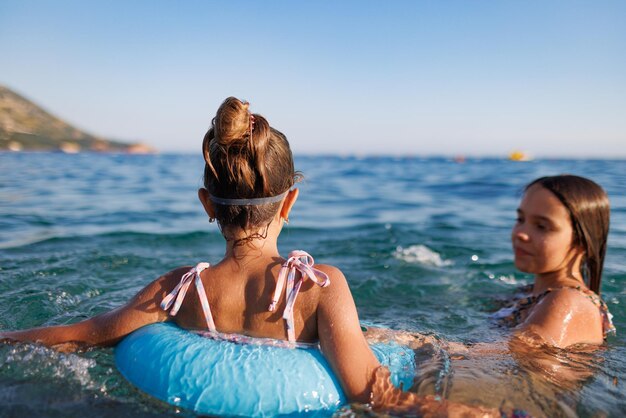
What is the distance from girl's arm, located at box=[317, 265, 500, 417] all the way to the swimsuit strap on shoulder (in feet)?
1.77

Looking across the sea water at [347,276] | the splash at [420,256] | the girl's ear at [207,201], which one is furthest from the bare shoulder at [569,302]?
the splash at [420,256]

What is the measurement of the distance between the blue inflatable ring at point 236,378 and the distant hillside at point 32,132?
44.8 m

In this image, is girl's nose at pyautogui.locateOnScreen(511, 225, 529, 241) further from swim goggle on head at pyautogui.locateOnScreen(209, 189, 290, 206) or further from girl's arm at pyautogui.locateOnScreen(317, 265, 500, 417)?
swim goggle on head at pyautogui.locateOnScreen(209, 189, 290, 206)

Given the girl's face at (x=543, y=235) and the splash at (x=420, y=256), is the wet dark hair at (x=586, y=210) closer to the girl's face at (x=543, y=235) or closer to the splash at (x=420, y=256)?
the girl's face at (x=543, y=235)

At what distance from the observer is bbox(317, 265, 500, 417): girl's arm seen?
228cm

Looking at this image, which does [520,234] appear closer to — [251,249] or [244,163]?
[251,249]

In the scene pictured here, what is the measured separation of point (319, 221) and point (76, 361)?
7410 millimetres

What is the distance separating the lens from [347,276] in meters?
6.04

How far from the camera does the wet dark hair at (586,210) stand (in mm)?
3748

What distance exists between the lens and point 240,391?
2.25 meters

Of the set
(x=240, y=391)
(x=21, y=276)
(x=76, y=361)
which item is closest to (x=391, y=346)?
(x=240, y=391)

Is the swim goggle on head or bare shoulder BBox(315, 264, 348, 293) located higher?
the swim goggle on head

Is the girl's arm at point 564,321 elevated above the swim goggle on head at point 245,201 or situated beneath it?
situated beneath

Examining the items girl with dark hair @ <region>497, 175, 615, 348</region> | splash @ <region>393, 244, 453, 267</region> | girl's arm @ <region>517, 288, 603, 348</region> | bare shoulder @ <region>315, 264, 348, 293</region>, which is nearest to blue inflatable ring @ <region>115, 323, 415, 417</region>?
bare shoulder @ <region>315, 264, 348, 293</region>
